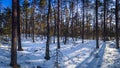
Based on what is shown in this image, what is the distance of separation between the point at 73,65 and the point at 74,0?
90.9ft

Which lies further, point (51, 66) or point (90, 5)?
point (90, 5)

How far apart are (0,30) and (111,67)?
1544 cm

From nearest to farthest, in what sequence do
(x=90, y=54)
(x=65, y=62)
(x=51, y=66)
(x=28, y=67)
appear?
1. (x=28, y=67)
2. (x=51, y=66)
3. (x=65, y=62)
4. (x=90, y=54)

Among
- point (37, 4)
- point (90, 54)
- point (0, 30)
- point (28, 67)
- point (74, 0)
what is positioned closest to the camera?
point (28, 67)

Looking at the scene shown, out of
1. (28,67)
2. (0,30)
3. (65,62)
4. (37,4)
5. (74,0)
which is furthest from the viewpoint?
(37,4)

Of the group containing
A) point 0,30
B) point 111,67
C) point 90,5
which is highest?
point 90,5

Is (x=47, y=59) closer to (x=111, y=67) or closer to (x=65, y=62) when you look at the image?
(x=65, y=62)

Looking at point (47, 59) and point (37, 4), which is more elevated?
point (37, 4)

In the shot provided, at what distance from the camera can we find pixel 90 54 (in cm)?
2538

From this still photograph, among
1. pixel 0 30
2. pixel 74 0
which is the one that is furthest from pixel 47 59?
pixel 74 0

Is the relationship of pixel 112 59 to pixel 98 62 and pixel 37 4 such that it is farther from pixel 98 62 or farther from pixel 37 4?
pixel 37 4

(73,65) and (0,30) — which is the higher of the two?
(0,30)

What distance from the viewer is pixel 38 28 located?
238 ft

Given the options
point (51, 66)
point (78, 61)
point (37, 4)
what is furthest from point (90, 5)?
point (51, 66)
